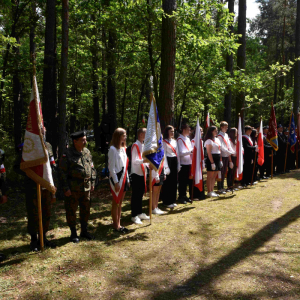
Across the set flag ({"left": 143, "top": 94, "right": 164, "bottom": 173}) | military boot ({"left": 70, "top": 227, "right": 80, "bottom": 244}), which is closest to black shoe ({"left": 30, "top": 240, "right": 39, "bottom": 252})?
military boot ({"left": 70, "top": 227, "right": 80, "bottom": 244})

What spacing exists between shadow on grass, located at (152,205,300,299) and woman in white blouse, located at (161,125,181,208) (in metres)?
2.78

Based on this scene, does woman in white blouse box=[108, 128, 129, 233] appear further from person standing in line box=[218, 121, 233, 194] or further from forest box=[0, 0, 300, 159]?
person standing in line box=[218, 121, 233, 194]

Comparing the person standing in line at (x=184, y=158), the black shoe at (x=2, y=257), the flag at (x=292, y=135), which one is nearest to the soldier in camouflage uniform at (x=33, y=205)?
the black shoe at (x=2, y=257)

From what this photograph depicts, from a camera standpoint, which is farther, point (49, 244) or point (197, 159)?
point (197, 159)

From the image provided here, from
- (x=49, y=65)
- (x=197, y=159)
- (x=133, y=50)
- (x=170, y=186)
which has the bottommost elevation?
(x=170, y=186)

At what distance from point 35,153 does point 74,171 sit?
2.66ft

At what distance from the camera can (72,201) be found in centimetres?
588

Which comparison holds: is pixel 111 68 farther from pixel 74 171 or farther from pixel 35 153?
pixel 35 153

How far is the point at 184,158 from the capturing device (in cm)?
906

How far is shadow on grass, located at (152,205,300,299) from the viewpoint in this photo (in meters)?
4.13

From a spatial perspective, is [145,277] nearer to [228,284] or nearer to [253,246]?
[228,284]

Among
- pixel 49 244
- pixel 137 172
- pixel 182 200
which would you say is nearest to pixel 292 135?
pixel 182 200

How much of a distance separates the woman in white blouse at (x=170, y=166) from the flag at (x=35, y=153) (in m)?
3.77

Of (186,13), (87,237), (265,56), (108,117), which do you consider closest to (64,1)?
(186,13)
